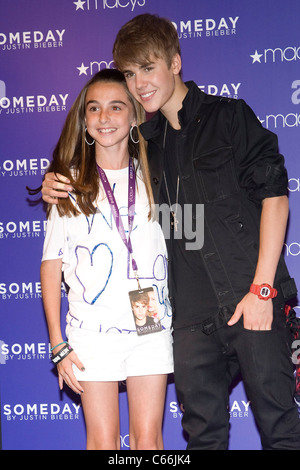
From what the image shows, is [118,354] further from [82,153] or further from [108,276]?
[82,153]

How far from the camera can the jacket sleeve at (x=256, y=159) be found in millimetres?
2449

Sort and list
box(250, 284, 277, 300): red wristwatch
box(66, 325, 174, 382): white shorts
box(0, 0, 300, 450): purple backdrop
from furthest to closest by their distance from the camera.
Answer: box(0, 0, 300, 450): purple backdrop < box(66, 325, 174, 382): white shorts < box(250, 284, 277, 300): red wristwatch

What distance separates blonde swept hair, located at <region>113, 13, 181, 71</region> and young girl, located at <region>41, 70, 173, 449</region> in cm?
19

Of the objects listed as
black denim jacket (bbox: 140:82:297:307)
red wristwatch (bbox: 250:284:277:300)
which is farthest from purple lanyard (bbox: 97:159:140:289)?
red wristwatch (bbox: 250:284:277:300)

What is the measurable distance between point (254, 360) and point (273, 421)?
239 millimetres

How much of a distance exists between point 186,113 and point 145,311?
84 centimetres

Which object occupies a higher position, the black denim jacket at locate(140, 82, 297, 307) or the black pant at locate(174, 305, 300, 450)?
the black denim jacket at locate(140, 82, 297, 307)

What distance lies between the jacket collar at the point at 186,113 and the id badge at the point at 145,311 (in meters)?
0.67

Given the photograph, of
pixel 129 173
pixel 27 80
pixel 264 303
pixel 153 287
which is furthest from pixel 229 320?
pixel 27 80

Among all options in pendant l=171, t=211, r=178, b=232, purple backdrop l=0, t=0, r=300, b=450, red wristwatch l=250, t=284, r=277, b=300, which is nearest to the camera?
red wristwatch l=250, t=284, r=277, b=300

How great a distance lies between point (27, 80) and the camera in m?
3.55

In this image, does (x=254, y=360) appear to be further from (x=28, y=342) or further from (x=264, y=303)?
(x=28, y=342)

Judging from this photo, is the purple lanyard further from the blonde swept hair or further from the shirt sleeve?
the blonde swept hair

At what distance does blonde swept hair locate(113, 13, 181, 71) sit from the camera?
254 centimetres
